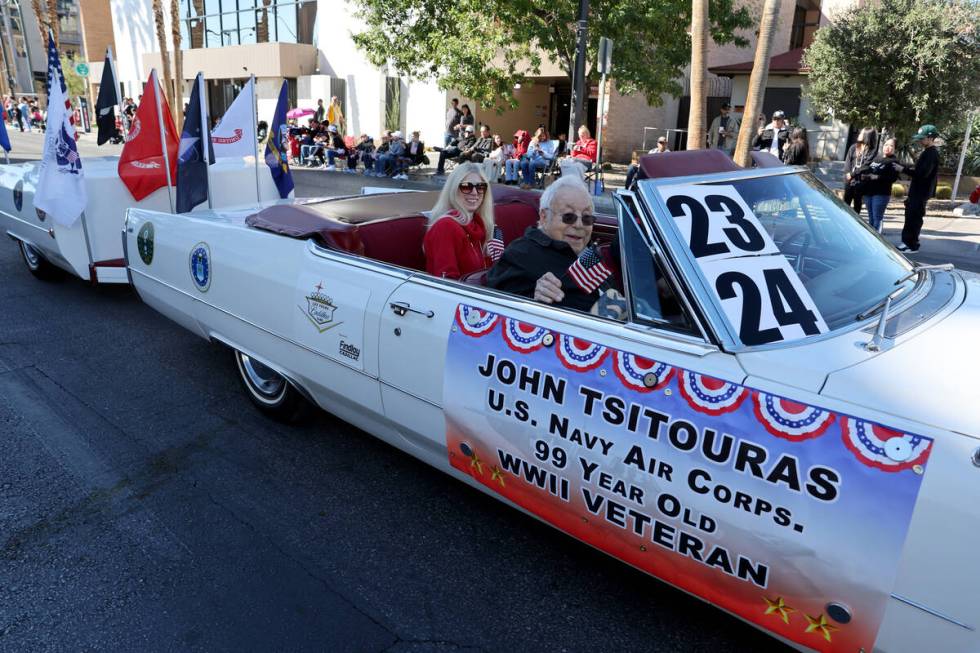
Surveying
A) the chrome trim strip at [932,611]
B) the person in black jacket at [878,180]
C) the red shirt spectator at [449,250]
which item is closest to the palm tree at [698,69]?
the person in black jacket at [878,180]

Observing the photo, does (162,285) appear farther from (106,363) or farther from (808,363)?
(808,363)

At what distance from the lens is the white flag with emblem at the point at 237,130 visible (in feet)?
22.3

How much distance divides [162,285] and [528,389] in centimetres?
304

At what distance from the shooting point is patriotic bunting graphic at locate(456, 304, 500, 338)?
8.58ft

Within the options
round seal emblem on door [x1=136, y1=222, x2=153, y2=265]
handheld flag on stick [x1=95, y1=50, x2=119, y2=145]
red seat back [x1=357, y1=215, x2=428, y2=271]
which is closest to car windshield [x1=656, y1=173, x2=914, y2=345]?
red seat back [x1=357, y1=215, x2=428, y2=271]

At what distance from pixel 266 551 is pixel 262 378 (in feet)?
4.66

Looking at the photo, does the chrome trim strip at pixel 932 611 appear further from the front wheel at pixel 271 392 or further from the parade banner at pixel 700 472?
the front wheel at pixel 271 392

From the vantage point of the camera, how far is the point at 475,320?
2.66 meters

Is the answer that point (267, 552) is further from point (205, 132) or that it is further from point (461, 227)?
point (205, 132)

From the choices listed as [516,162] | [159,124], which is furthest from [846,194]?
[159,124]

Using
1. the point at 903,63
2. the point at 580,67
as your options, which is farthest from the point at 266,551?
the point at 903,63

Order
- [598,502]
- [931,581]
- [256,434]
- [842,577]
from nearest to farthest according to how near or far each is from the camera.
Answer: [931,581], [842,577], [598,502], [256,434]

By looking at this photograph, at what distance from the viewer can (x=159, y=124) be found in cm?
649

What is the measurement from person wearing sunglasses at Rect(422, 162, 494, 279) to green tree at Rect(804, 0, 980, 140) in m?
12.5
